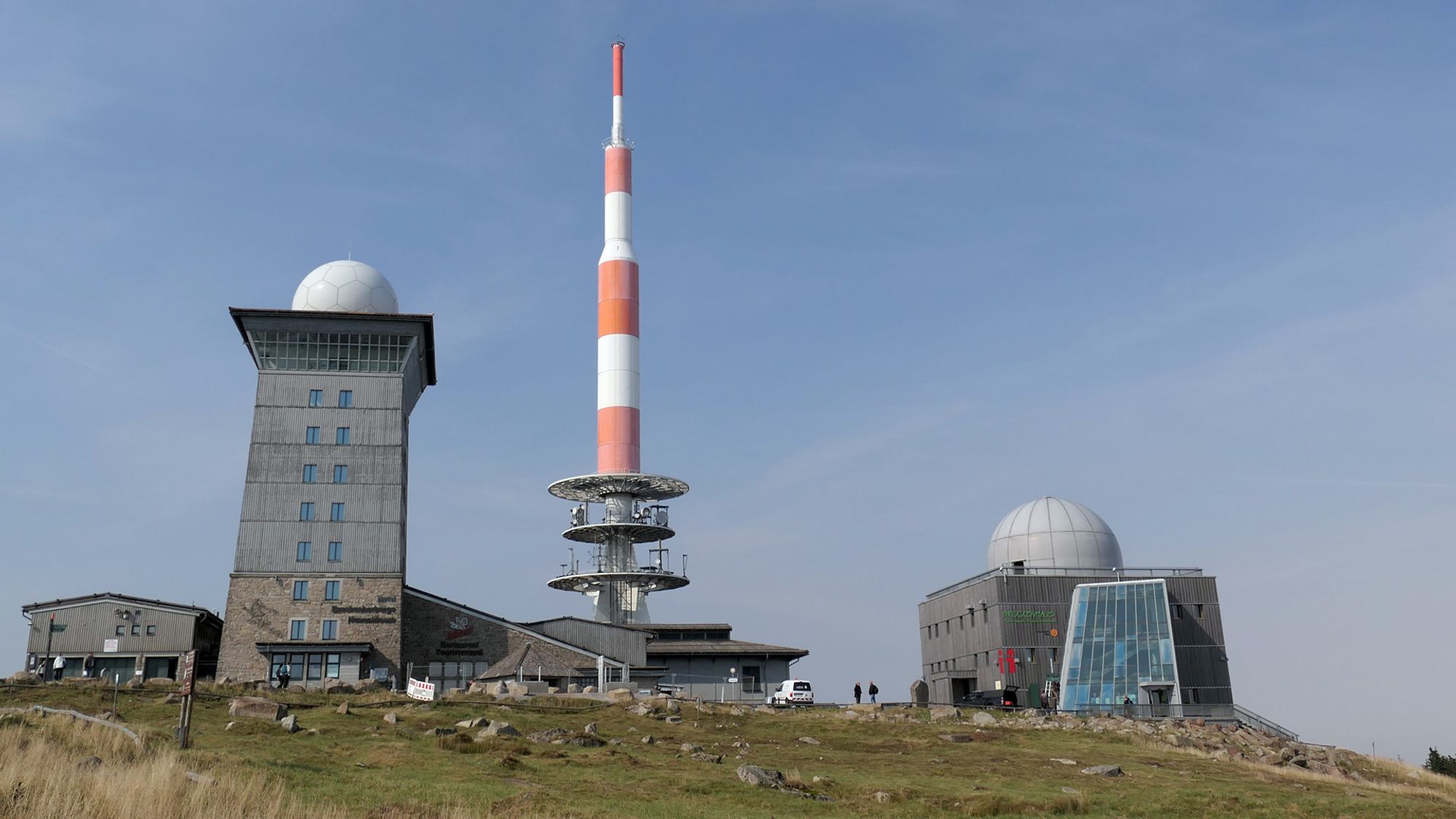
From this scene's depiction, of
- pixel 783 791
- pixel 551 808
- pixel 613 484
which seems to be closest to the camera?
pixel 551 808

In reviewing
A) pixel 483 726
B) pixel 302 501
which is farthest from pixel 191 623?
pixel 483 726

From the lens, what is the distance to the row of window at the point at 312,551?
233 feet

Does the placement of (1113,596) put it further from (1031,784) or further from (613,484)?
(1031,784)

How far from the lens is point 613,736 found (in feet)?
126

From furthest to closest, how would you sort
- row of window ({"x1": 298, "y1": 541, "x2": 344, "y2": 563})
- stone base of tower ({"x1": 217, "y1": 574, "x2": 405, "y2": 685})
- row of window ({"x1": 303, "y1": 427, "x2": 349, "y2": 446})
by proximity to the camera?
row of window ({"x1": 303, "y1": 427, "x2": 349, "y2": 446}), row of window ({"x1": 298, "y1": 541, "x2": 344, "y2": 563}), stone base of tower ({"x1": 217, "y1": 574, "x2": 405, "y2": 685})

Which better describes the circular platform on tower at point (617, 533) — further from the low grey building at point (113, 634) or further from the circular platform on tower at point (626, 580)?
the low grey building at point (113, 634)

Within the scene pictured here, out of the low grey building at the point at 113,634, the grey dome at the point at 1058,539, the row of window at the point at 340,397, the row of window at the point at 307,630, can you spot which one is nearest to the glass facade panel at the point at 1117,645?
the grey dome at the point at 1058,539

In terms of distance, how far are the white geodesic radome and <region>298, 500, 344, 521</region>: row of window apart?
12.5m

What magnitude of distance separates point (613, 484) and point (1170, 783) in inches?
2278

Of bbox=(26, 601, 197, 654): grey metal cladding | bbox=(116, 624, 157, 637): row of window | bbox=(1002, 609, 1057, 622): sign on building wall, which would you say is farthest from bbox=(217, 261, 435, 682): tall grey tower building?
bbox=(1002, 609, 1057, 622): sign on building wall

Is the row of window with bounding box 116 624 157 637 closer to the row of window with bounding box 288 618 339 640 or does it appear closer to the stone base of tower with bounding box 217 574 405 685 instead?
the stone base of tower with bounding box 217 574 405 685

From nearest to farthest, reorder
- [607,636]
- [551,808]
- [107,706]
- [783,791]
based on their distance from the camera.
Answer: [551,808], [783,791], [107,706], [607,636]

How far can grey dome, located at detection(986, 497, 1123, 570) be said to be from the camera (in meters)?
74.3

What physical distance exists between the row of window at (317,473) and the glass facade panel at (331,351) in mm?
4026
